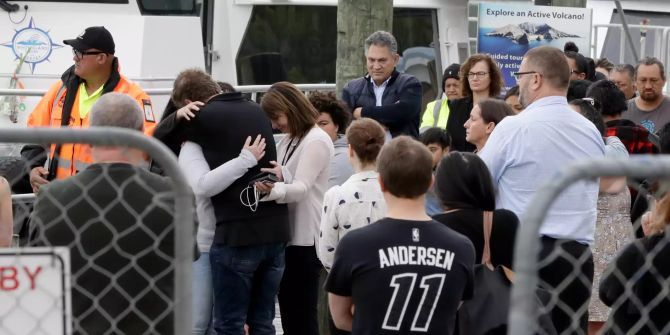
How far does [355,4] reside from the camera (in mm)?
8875

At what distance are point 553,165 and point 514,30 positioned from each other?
477 cm

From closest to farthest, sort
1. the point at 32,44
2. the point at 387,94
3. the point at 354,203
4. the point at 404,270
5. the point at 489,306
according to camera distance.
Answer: the point at 404,270, the point at 489,306, the point at 354,203, the point at 387,94, the point at 32,44

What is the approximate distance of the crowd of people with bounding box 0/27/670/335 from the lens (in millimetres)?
4086

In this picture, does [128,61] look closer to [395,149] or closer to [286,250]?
[286,250]

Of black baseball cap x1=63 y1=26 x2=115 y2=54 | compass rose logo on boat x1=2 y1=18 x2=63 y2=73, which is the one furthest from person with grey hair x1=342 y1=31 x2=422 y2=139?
compass rose logo on boat x1=2 y1=18 x2=63 y2=73

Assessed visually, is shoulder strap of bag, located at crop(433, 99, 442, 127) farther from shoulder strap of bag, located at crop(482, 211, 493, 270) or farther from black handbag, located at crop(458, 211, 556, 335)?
black handbag, located at crop(458, 211, 556, 335)

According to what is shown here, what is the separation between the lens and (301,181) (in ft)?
20.7

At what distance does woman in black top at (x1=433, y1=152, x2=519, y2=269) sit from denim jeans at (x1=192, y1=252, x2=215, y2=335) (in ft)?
5.97

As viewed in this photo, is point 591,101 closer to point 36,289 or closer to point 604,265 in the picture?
point 604,265

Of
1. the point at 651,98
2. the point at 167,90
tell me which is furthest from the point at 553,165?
the point at 167,90

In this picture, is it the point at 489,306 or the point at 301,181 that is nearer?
A: the point at 489,306

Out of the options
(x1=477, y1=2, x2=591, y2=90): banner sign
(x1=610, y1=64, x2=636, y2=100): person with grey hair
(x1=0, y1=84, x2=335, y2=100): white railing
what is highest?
(x1=477, y1=2, x2=591, y2=90): banner sign

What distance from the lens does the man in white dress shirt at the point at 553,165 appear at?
203 inches

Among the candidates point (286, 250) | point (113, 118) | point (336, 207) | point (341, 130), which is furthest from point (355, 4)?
point (113, 118)
